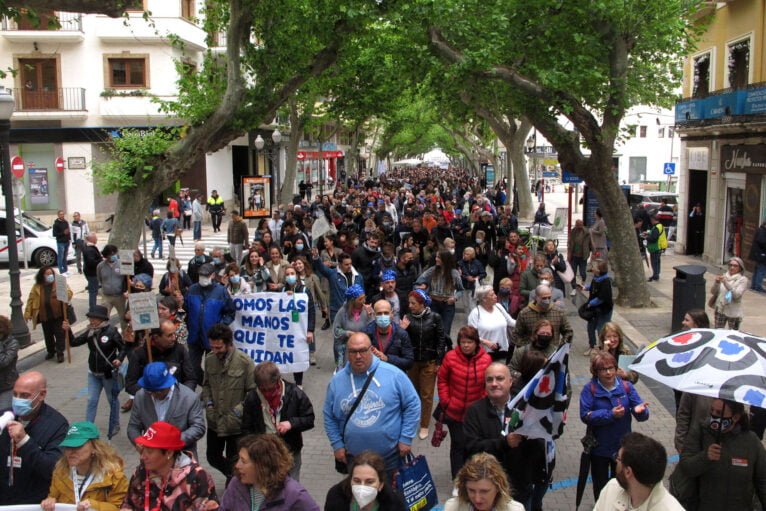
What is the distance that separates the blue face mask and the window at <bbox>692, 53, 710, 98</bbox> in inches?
877

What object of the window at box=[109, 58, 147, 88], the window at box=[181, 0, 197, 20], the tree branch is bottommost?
the tree branch

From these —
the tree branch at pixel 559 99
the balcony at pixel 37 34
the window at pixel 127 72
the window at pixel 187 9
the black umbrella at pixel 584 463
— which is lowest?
the black umbrella at pixel 584 463

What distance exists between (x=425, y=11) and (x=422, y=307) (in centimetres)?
901

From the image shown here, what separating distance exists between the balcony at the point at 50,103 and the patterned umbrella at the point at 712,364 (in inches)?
1222

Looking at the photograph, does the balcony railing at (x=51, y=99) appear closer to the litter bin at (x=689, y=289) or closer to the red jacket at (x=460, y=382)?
the litter bin at (x=689, y=289)

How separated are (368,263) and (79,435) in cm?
918

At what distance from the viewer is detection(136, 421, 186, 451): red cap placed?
173 inches

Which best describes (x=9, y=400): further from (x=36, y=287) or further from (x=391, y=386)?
(x=36, y=287)

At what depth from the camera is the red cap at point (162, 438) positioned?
14.4 ft

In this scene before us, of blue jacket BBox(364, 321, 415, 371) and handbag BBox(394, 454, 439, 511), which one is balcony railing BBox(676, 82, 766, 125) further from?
handbag BBox(394, 454, 439, 511)

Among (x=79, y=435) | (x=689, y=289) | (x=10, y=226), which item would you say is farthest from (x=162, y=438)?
(x=10, y=226)

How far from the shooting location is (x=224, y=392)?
658 centimetres

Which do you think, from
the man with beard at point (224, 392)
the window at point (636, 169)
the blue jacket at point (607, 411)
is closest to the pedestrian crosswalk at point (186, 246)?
the man with beard at point (224, 392)

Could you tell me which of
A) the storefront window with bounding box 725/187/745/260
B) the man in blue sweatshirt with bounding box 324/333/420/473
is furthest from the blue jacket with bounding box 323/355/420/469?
the storefront window with bounding box 725/187/745/260
